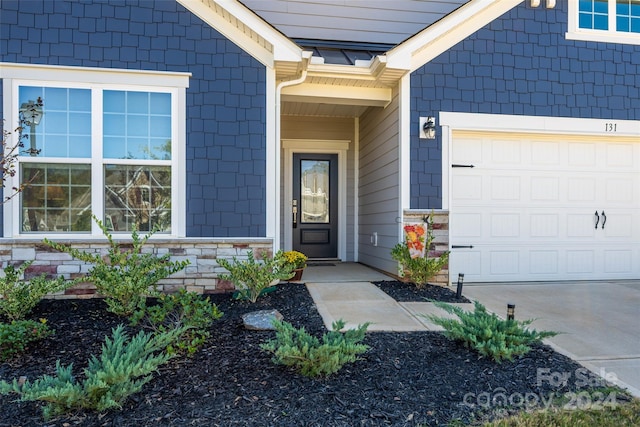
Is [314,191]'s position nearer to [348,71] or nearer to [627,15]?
[348,71]

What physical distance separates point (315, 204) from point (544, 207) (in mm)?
3728

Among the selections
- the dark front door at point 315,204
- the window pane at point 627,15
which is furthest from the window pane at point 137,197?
the window pane at point 627,15

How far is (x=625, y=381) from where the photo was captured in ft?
8.35

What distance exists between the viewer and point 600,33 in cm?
550

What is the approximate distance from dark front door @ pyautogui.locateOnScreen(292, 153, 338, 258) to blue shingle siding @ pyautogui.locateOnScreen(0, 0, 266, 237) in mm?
2550

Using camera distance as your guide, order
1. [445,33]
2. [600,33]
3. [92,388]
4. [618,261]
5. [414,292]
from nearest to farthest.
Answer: [92,388] < [414,292] < [445,33] < [600,33] < [618,261]

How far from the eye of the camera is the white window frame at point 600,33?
545 cm

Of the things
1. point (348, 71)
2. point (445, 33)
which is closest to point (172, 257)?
point (348, 71)

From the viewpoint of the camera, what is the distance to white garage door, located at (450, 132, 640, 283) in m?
5.49

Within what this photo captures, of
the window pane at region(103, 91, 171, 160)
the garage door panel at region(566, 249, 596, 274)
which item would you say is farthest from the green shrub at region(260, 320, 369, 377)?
the garage door panel at region(566, 249, 596, 274)

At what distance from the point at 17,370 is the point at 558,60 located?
6.73 m

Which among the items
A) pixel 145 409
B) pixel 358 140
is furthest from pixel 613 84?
pixel 145 409

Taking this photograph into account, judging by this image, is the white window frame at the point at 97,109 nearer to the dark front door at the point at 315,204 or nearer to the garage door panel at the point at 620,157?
the dark front door at the point at 315,204

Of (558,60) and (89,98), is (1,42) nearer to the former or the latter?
(89,98)
